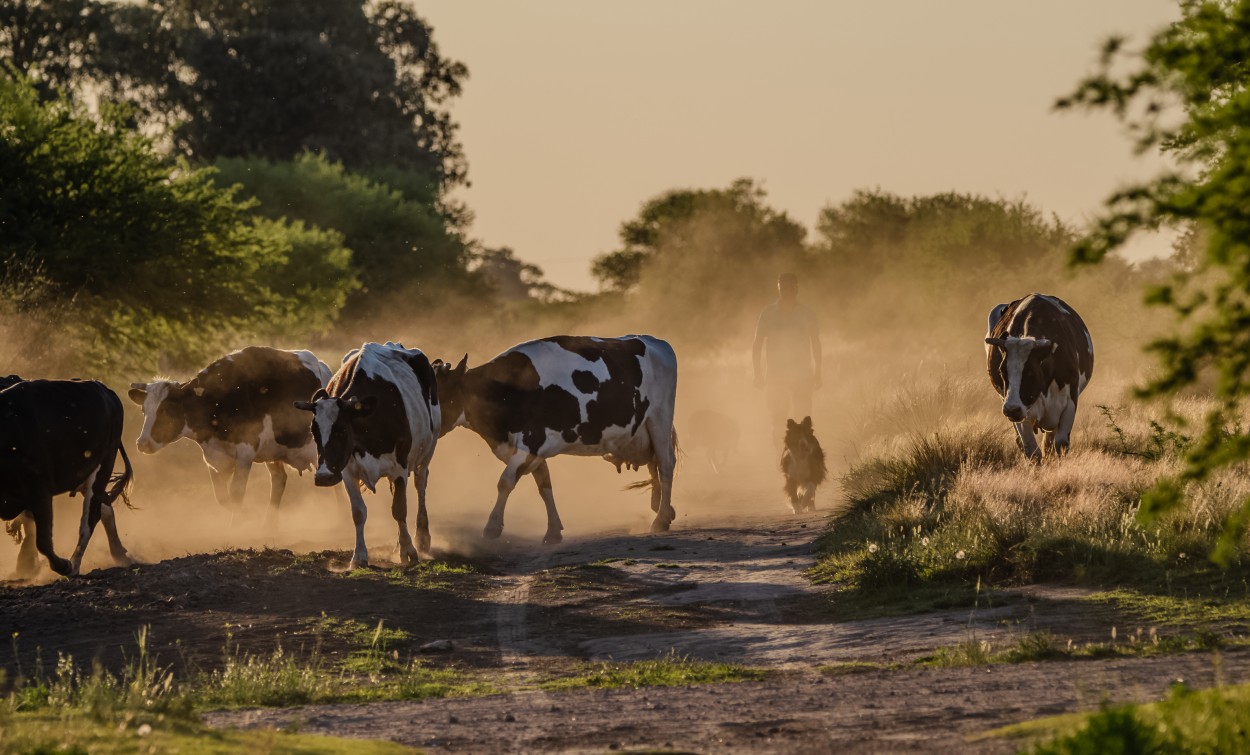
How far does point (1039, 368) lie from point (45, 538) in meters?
10.4

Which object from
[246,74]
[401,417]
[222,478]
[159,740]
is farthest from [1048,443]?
[246,74]

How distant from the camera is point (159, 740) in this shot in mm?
6949

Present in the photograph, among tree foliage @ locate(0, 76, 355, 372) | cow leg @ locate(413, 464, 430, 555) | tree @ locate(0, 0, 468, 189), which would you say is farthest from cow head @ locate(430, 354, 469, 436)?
tree @ locate(0, 0, 468, 189)

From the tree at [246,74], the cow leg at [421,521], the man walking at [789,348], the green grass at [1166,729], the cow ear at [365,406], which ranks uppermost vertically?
the tree at [246,74]

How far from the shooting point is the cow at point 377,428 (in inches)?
648

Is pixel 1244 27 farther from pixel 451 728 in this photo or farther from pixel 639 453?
pixel 639 453

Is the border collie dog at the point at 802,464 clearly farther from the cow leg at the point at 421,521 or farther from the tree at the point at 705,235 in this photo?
the tree at the point at 705,235

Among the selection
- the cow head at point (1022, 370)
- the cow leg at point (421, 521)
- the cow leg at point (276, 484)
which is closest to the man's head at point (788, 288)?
the cow head at point (1022, 370)

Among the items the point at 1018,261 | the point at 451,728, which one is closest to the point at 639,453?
the point at 451,728

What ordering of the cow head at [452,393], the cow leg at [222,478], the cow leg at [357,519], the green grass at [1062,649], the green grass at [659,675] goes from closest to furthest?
the green grass at [1062,649] < the green grass at [659,675] < the cow leg at [357,519] < the cow head at [452,393] < the cow leg at [222,478]

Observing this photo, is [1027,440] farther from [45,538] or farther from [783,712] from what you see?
[783,712]

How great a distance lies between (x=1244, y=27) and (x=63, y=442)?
12538 mm

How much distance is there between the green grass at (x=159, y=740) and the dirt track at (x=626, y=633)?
54cm

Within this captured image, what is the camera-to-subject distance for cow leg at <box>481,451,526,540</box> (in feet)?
61.9
